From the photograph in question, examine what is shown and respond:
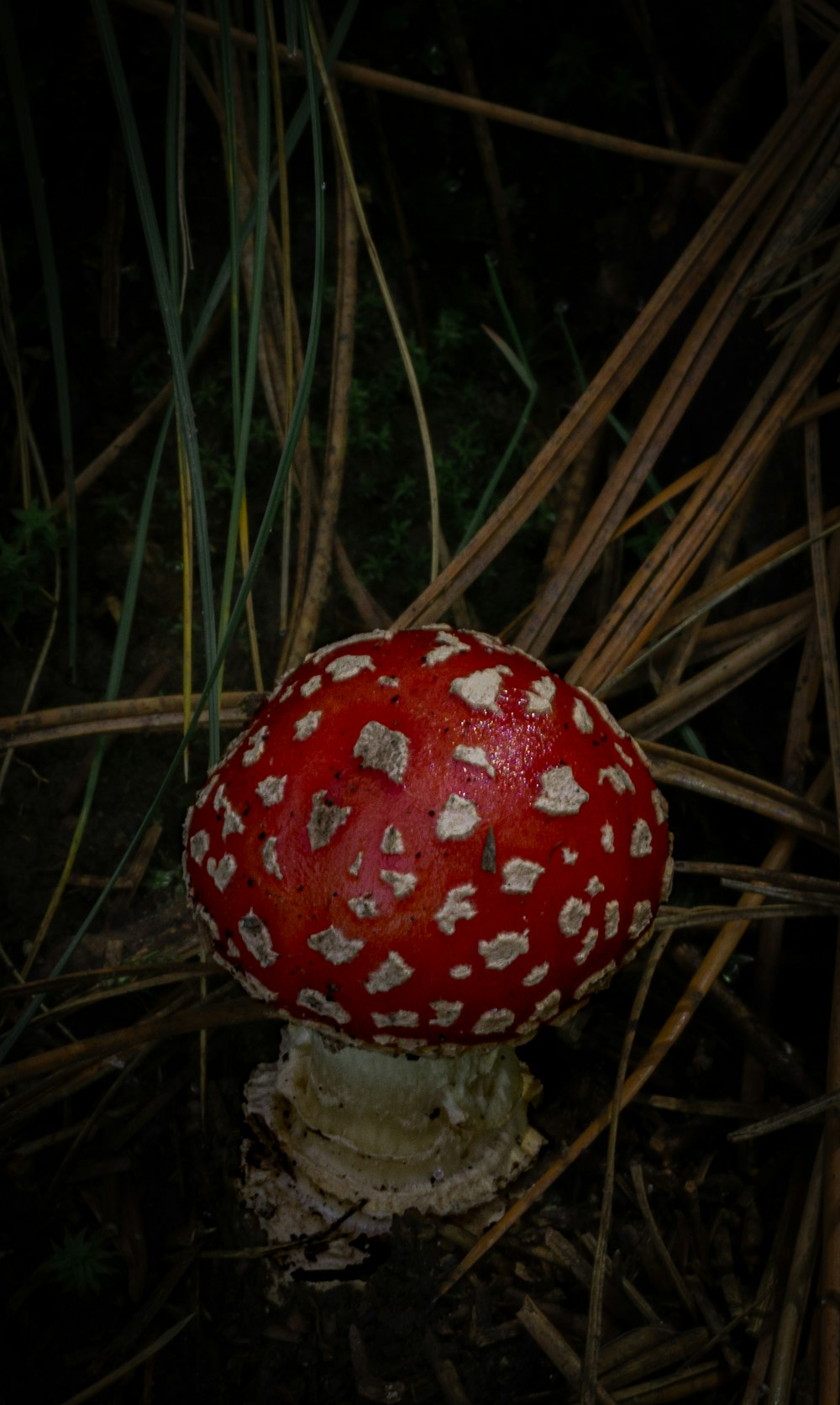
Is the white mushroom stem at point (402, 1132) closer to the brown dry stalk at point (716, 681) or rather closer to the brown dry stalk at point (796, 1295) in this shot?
the brown dry stalk at point (796, 1295)

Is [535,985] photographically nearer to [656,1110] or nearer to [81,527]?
[656,1110]

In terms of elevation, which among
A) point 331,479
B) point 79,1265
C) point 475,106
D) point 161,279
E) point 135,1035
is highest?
point 475,106

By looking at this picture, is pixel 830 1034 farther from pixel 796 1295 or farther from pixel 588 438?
pixel 588 438

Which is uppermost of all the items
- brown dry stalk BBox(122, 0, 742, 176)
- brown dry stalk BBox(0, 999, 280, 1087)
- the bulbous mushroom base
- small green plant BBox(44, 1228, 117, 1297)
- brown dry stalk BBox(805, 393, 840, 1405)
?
brown dry stalk BBox(122, 0, 742, 176)

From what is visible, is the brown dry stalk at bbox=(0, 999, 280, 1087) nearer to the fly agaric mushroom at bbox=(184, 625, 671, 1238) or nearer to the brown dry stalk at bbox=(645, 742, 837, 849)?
the fly agaric mushroom at bbox=(184, 625, 671, 1238)

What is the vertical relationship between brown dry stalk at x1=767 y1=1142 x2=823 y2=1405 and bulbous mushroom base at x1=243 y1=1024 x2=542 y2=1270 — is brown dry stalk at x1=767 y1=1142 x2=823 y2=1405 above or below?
above

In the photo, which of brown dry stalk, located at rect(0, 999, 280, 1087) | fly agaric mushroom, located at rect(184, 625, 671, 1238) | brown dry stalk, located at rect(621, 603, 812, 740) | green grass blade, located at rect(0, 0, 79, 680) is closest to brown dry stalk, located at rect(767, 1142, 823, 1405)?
fly agaric mushroom, located at rect(184, 625, 671, 1238)

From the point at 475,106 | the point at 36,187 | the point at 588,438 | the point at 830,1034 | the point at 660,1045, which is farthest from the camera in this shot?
the point at 588,438

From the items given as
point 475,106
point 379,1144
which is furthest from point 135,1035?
point 475,106
